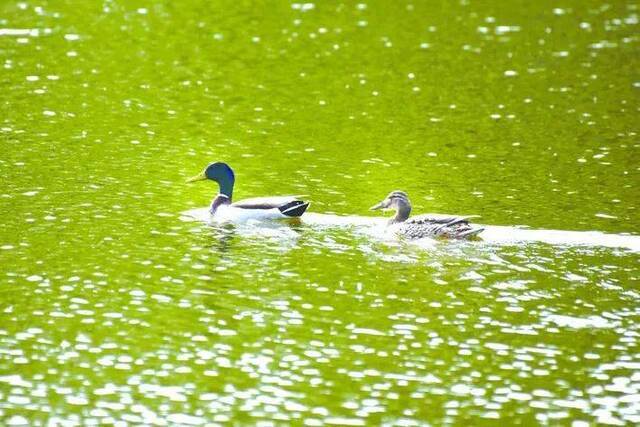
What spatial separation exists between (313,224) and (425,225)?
2026mm

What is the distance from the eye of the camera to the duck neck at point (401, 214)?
22188 mm

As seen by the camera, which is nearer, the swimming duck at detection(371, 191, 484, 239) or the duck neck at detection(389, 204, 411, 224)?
the swimming duck at detection(371, 191, 484, 239)

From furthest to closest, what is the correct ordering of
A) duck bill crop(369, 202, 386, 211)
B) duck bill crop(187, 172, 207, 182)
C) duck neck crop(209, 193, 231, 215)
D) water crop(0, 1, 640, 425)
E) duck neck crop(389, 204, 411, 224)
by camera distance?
1. duck bill crop(187, 172, 207, 182)
2. duck neck crop(209, 193, 231, 215)
3. duck bill crop(369, 202, 386, 211)
4. duck neck crop(389, 204, 411, 224)
5. water crop(0, 1, 640, 425)

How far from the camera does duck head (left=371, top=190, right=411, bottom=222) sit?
72.9 feet

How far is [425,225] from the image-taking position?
2131 centimetres

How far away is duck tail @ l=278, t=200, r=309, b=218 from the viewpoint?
22.2 metres

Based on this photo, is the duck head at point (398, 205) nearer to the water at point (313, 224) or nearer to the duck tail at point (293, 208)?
the water at point (313, 224)

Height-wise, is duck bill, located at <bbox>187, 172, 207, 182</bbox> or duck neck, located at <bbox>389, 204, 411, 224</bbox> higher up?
duck bill, located at <bbox>187, 172, 207, 182</bbox>

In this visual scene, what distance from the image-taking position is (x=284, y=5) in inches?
1770

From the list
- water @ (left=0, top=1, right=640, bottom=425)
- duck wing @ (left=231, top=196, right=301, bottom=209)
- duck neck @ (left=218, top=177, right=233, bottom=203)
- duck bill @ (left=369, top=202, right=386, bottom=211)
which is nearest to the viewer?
water @ (left=0, top=1, right=640, bottom=425)

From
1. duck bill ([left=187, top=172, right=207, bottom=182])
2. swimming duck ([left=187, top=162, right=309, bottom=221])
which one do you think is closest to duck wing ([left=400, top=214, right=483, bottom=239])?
swimming duck ([left=187, top=162, right=309, bottom=221])

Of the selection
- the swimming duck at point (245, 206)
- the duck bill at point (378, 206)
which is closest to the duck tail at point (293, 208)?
the swimming duck at point (245, 206)

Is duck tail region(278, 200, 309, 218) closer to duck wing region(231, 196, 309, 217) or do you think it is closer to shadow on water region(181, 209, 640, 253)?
duck wing region(231, 196, 309, 217)

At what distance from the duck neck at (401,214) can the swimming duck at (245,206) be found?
1.45 meters
